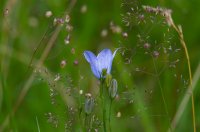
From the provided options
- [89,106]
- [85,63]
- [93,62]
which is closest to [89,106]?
[89,106]

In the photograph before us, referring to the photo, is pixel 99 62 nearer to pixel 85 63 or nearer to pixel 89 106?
Result: pixel 89 106

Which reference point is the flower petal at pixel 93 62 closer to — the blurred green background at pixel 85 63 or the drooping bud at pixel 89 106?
the drooping bud at pixel 89 106

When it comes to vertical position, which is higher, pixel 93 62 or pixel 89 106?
pixel 93 62

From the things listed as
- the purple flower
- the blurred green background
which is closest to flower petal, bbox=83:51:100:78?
the purple flower

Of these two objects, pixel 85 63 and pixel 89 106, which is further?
pixel 85 63

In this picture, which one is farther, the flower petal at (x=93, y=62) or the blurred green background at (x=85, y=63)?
the blurred green background at (x=85, y=63)

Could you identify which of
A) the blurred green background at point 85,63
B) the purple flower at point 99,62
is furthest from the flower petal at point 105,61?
the blurred green background at point 85,63

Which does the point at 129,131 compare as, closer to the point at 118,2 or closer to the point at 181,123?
the point at 181,123

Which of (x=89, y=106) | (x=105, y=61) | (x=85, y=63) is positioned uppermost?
(x=85, y=63)

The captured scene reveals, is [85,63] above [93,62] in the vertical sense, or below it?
above

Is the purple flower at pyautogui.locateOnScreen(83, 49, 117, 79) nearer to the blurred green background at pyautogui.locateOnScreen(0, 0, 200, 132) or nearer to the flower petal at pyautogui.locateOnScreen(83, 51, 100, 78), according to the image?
the flower petal at pyautogui.locateOnScreen(83, 51, 100, 78)

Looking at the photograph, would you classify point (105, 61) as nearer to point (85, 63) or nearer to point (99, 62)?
point (99, 62)

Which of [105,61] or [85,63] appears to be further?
[85,63]
